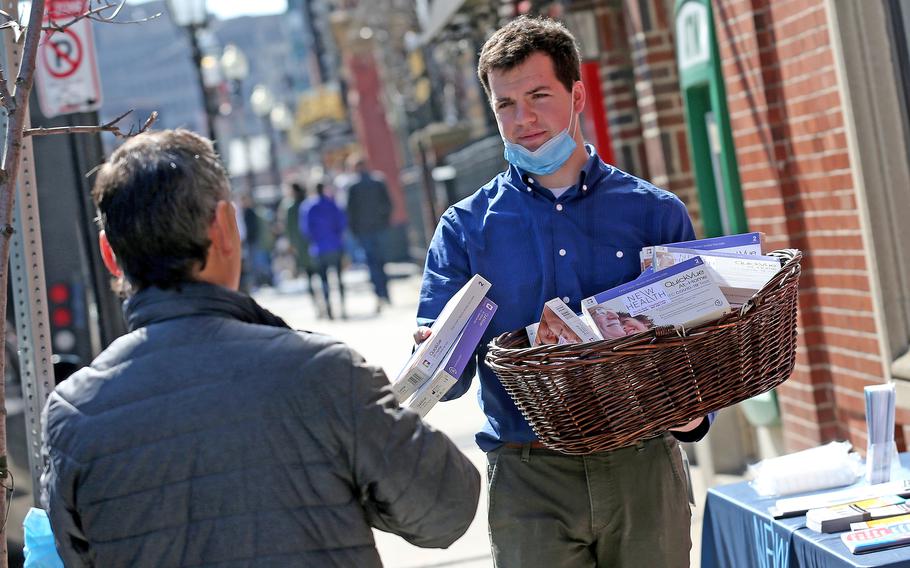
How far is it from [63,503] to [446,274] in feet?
4.27

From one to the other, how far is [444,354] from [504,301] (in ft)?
0.92

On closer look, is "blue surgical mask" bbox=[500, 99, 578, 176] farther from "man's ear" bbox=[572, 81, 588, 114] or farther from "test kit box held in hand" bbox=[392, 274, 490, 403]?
"test kit box held in hand" bbox=[392, 274, 490, 403]

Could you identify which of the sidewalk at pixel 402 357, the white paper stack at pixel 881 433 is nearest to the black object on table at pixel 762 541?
the white paper stack at pixel 881 433

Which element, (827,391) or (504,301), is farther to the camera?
(827,391)

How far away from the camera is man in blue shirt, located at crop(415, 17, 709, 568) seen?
10.4 ft

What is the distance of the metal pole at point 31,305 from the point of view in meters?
3.88

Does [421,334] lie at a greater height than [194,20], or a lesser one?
lesser

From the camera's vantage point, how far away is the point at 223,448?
86.2 inches

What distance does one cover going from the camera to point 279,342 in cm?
225

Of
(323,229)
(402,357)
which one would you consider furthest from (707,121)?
(323,229)

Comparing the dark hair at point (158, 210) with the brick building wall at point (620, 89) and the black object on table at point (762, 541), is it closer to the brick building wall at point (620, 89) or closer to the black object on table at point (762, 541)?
the black object on table at point (762, 541)

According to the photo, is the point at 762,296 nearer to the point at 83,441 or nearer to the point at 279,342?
the point at 279,342

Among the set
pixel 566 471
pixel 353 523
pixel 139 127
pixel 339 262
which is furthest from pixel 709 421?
pixel 339 262

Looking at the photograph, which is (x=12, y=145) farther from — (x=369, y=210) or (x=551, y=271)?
(x=369, y=210)
